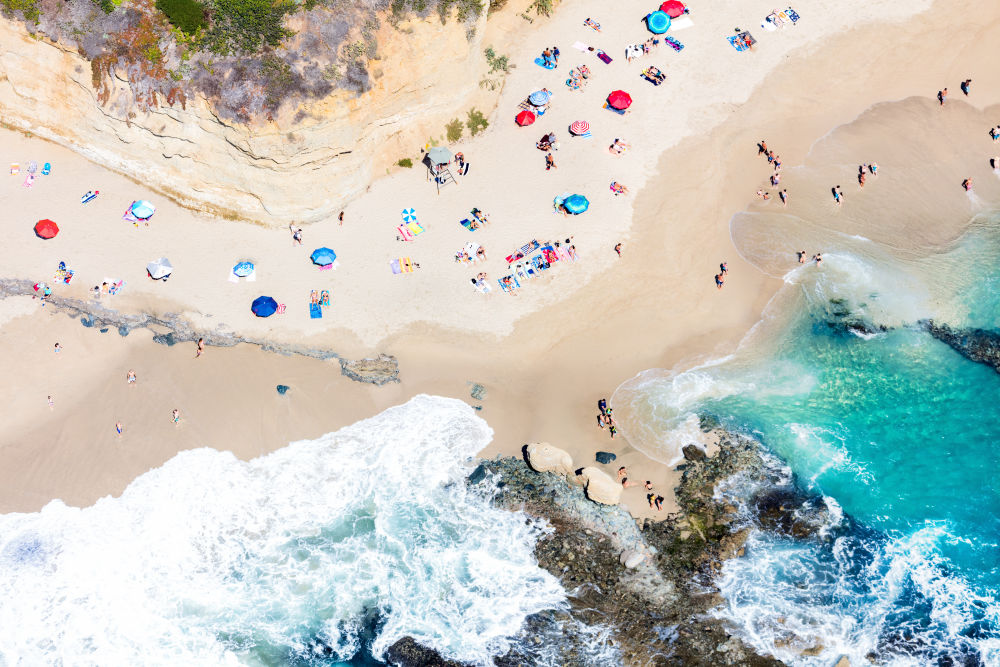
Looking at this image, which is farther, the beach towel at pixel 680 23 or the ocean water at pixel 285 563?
the beach towel at pixel 680 23

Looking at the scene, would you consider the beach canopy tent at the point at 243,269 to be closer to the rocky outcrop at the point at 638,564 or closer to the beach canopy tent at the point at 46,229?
the beach canopy tent at the point at 46,229

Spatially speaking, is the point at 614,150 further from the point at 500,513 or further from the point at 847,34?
the point at 500,513

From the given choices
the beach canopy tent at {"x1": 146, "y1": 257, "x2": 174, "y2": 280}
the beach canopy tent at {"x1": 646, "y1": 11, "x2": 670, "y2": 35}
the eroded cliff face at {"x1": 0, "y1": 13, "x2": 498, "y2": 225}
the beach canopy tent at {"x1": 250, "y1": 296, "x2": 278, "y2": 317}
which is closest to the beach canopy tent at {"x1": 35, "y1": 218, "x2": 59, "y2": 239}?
the eroded cliff face at {"x1": 0, "y1": 13, "x2": 498, "y2": 225}

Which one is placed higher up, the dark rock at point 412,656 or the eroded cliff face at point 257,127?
the eroded cliff face at point 257,127

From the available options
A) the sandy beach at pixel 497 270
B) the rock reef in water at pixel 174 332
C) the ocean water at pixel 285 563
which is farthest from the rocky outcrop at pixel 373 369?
the ocean water at pixel 285 563

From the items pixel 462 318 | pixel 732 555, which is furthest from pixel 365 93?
pixel 732 555

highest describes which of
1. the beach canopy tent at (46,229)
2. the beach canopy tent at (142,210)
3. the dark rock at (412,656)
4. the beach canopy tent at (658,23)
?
the beach canopy tent at (658,23)
